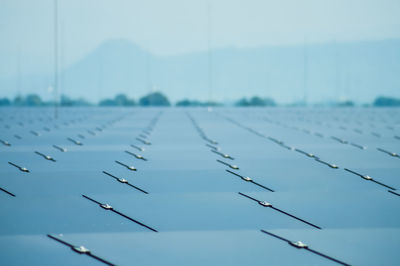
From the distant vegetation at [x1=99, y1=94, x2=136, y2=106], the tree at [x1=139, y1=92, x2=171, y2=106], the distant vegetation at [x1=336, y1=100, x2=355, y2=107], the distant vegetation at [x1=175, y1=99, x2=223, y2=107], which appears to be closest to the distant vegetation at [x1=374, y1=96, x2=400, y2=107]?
the distant vegetation at [x1=336, y1=100, x2=355, y2=107]

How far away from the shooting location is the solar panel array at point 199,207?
3807 millimetres

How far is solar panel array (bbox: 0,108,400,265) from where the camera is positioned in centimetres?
381

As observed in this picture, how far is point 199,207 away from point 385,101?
45816mm

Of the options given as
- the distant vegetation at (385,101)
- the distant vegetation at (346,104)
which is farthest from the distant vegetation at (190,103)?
the distant vegetation at (385,101)

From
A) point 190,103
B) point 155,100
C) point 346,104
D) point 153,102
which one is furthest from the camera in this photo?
point 190,103

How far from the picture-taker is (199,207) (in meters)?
5.16

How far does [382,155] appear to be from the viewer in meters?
9.41

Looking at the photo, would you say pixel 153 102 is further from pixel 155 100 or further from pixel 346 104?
pixel 346 104

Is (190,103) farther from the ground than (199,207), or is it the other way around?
(190,103)

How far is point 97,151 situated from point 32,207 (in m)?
4.69

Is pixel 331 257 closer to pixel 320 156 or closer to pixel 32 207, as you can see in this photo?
pixel 32 207

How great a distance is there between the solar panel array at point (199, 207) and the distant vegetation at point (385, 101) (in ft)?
132

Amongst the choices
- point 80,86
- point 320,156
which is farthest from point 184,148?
point 80,86

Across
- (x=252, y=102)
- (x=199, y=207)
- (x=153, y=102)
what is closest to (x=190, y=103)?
(x=153, y=102)
